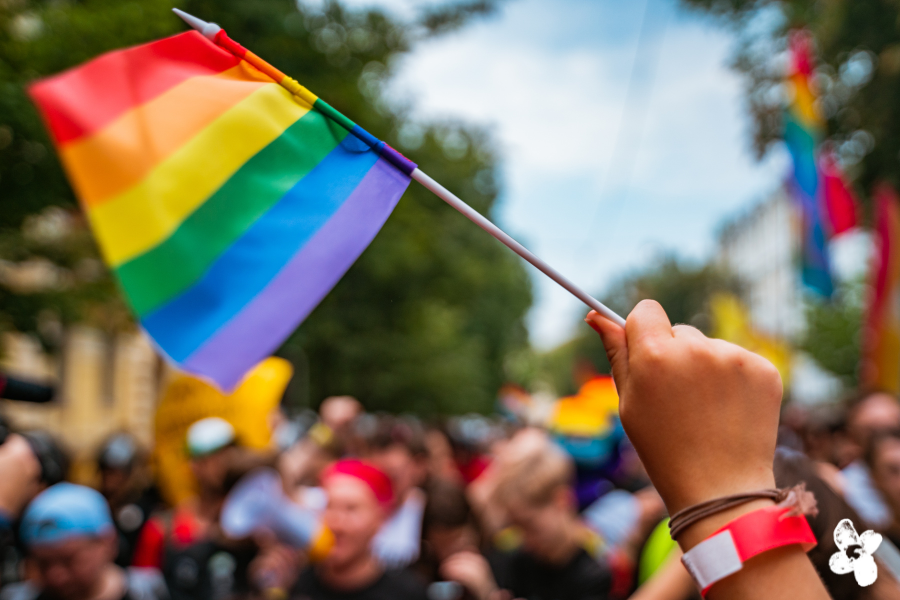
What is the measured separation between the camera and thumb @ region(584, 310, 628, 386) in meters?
1.16

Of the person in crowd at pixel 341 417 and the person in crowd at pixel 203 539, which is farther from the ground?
the person in crowd at pixel 203 539

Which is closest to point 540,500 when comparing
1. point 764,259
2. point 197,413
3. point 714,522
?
point 714,522

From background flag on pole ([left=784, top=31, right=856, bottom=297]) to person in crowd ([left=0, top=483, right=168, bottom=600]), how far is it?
692 centimetres

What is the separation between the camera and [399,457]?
6.58 metres

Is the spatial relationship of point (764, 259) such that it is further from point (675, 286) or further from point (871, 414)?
point (871, 414)

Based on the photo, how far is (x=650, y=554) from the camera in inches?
137

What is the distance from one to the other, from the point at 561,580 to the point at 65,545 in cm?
203

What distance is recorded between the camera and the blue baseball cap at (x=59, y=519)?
3.13 meters

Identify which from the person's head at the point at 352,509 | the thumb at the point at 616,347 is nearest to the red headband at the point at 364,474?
the person's head at the point at 352,509

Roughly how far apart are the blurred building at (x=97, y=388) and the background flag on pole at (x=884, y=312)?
12585 millimetres

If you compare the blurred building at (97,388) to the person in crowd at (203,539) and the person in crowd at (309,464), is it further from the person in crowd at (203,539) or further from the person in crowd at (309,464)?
the person in crowd at (203,539)

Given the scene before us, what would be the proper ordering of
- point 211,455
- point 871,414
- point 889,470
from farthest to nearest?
point 211,455 < point 871,414 < point 889,470

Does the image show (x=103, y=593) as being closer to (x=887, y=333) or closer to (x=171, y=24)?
(x=171, y=24)

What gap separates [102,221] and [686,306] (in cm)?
5078
